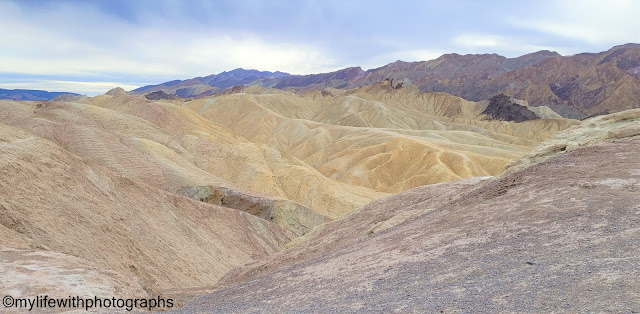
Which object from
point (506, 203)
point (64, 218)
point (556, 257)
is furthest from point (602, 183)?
point (64, 218)

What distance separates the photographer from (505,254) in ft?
28.9

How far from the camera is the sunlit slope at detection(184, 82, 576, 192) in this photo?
62.5 metres

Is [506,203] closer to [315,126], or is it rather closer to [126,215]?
[126,215]

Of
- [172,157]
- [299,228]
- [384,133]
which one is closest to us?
[299,228]

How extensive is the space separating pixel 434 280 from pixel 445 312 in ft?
5.18

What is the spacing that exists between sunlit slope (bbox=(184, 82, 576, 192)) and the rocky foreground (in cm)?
4228

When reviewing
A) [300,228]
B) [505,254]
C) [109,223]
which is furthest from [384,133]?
[505,254]

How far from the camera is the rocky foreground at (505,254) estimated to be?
6.98 m

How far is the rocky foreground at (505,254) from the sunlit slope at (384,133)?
42284 millimetres

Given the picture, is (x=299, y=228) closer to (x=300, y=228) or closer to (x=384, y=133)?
(x=300, y=228)

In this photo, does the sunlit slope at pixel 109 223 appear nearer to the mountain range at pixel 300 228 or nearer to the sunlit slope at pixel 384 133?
the mountain range at pixel 300 228

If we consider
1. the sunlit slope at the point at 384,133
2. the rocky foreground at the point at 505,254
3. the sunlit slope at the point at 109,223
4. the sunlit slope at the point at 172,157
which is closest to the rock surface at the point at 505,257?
the rocky foreground at the point at 505,254

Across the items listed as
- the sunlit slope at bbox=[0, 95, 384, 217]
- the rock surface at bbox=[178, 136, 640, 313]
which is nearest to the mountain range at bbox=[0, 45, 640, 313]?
the rock surface at bbox=[178, 136, 640, 313]

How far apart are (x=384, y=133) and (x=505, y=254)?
7723cm
